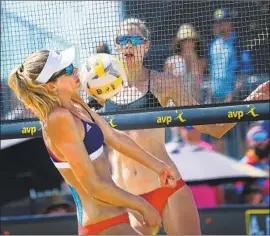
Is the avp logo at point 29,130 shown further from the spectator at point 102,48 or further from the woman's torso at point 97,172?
the woman's torso at point 97,172

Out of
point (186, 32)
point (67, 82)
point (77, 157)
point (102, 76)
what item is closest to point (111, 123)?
point (102, 76)

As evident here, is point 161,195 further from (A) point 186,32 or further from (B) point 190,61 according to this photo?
(A) point 186,32

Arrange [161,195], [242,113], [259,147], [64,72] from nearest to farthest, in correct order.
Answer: [64,72] < [242,113] < [161,195] < [259,147]

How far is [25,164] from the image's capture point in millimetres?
9477

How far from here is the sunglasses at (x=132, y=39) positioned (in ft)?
18.4

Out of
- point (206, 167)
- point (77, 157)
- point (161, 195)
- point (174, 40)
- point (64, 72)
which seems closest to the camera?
point (77, 157)

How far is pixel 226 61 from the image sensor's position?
5.82 meters

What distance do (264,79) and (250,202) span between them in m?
3.18

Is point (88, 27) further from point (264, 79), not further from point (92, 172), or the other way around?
point (92, 172)

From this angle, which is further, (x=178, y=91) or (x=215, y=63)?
(x=215, y=63)

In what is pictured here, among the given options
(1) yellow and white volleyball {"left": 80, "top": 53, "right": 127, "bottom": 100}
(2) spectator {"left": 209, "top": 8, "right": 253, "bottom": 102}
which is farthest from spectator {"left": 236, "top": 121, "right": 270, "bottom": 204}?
(1) yellow and white volleyball {"left": 80, "top": 53, "right": 127, "bottom": 100}

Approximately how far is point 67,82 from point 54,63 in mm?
128

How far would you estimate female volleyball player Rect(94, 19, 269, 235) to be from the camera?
220 inches

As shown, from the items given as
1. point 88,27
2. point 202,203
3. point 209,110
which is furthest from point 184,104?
point 202,203
